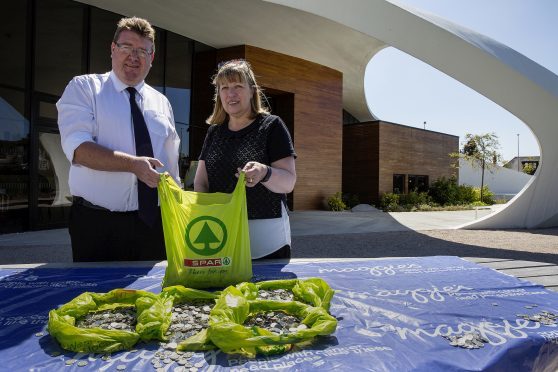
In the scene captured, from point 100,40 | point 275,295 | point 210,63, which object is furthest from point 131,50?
point 210,63

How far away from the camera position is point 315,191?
15.2 metres

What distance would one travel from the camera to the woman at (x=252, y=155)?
221 centimetres

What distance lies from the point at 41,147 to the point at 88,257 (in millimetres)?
8104

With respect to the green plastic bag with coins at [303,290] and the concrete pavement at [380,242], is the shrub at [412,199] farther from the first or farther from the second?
the green plastic bag with coins at [303,290]

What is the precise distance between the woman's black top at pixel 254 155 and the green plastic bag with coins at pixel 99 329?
94cm

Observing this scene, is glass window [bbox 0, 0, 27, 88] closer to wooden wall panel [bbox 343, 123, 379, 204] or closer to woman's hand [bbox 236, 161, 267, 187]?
woman's hand [bbox 236, 161, 267, 187]

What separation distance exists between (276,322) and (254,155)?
1.09m

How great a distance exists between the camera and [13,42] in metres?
8.70

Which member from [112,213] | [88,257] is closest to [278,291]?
[112,213]

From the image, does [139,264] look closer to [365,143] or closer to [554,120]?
[554,120]

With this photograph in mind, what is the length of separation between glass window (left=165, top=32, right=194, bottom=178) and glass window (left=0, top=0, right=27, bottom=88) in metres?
4.03

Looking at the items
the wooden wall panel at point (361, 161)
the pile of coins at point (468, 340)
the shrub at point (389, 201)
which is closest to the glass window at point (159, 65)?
the wooden wall panel at point (361, 161)

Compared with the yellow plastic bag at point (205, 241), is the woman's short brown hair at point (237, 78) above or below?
above

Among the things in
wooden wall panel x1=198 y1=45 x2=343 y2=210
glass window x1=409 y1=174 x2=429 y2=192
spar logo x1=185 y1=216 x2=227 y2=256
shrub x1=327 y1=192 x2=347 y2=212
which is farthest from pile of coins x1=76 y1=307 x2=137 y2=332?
glass window x1=409 y1=174 x2=429 y2=192
